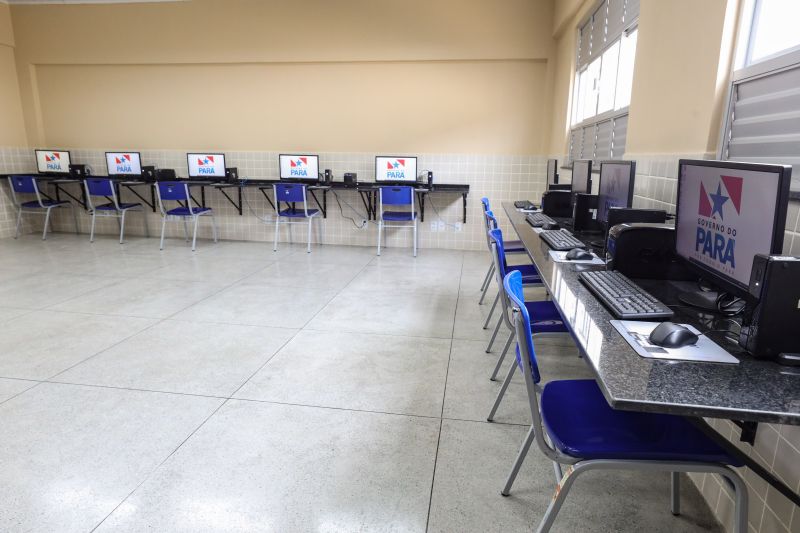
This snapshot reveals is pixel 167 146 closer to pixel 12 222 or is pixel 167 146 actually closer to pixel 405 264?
pixel 12 222

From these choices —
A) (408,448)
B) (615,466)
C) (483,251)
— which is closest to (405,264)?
(483,251)

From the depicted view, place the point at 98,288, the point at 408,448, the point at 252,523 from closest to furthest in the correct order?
the point at 252,523, the point at 408,448, the point at 98,288

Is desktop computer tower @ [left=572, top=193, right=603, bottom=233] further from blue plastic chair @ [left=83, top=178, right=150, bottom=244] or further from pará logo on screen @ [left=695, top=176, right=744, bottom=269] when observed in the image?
blue plastic chair @ [left=83, top=178, right=150, bottom=244]

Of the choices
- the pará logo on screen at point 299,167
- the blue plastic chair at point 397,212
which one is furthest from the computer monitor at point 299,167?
the blue plastic chair at point 397,212

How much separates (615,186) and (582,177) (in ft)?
2.74

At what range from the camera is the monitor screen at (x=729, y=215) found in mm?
1096

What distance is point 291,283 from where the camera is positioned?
14.3ft

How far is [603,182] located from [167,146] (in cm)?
587

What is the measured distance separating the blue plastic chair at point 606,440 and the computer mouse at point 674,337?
0.26 m

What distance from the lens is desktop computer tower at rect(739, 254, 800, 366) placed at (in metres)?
0.96

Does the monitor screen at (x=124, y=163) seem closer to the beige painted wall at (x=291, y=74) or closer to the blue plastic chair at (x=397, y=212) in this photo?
the beige painted wall at (x=291, y=74)

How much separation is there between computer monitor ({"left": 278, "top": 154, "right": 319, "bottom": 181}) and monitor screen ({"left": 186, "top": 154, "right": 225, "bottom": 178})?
2.69 feet

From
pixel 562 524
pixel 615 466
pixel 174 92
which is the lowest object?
pixel 562 524

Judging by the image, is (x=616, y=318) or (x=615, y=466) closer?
(x=615, y=466)
